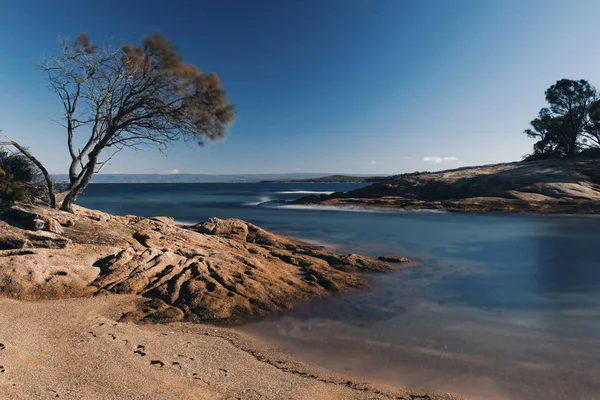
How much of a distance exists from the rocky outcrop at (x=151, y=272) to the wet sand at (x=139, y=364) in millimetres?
910

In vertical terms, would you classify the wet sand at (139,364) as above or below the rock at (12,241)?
below

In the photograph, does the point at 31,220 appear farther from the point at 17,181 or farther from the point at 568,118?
the point at 568,118

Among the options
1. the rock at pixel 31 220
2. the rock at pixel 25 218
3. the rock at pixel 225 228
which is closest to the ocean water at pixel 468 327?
the rock at pixel 31 220

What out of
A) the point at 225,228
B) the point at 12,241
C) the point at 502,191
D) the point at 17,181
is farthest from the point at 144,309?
the point at 502,191

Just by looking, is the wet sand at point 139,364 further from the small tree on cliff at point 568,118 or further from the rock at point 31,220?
the small tree on cliff at point 568,118

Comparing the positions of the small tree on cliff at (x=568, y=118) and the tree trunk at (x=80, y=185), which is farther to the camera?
the small tree on cliff at (x=568, y=118)

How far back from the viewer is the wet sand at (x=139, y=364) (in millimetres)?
4816

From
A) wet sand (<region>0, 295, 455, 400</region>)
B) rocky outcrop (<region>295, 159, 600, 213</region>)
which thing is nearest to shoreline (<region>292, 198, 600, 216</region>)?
rocky outcrop (<region>295, 159, 600, 213</region>)

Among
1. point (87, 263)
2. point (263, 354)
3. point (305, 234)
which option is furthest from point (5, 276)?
point (305, 234)

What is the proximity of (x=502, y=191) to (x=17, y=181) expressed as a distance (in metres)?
52.3

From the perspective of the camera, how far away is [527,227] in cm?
2914

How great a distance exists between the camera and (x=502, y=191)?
156 ft

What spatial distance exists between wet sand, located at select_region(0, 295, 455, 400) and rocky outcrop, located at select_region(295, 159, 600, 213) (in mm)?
42090

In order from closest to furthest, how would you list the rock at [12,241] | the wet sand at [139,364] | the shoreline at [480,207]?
the wet sand at [139,364], the rock at [12,241], the shoreline at [480,207]
